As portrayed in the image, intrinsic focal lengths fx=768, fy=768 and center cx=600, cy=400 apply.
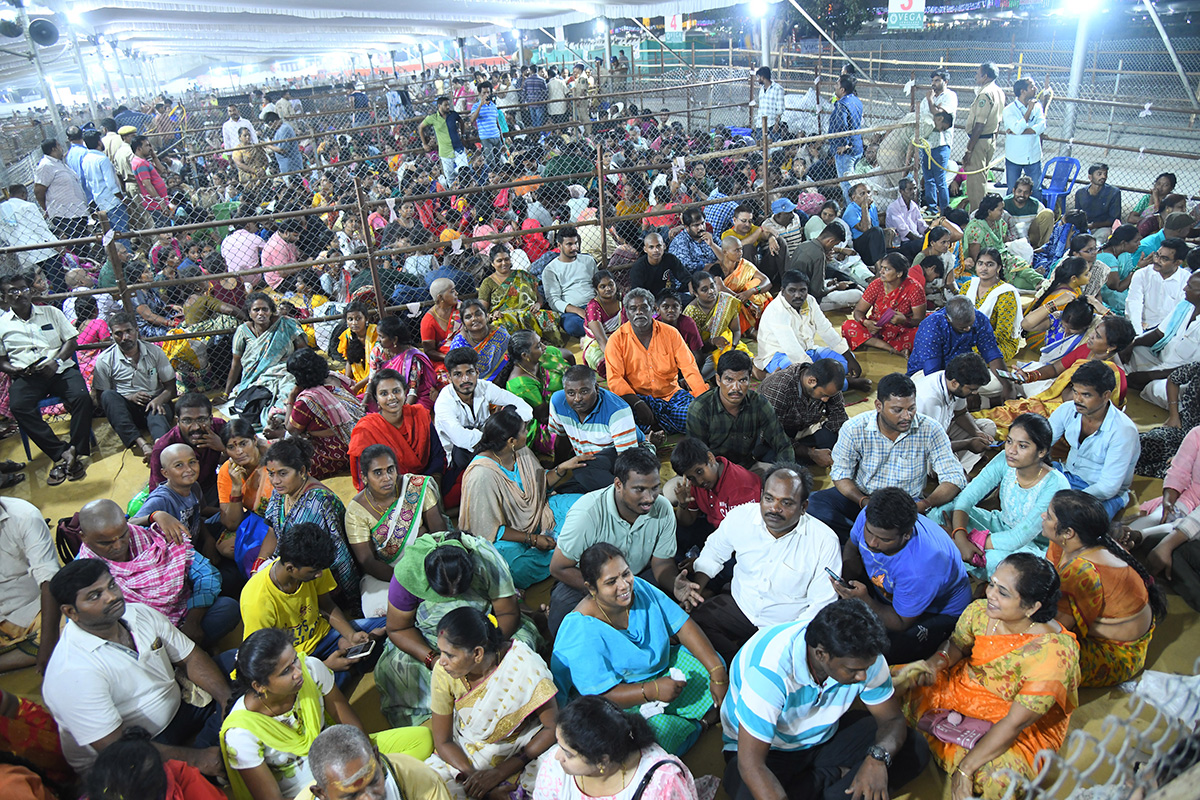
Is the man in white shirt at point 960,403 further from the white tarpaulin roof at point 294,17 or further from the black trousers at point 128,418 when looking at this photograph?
the white tarpaulin roof at point 294,17

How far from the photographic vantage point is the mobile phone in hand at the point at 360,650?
3.32 m

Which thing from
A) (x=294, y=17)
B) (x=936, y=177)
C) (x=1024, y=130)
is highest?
(x=294, y=17)

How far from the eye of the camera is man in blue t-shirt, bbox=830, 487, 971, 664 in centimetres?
314

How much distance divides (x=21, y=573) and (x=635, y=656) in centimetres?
313

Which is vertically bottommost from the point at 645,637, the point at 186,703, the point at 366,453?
the point at 186,703

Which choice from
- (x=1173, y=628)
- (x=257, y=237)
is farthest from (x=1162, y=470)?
(x=257, y=237)

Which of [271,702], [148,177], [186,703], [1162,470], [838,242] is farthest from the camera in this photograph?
[148,177]

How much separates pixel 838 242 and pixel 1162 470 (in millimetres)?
3608

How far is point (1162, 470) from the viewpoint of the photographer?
179 inches

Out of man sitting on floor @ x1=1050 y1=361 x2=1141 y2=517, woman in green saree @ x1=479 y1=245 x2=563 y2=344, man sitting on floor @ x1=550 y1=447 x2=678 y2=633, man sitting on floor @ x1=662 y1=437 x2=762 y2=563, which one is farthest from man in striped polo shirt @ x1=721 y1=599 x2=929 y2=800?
woman in green saree @ x1=479 y1=245 x2=563 y2=344

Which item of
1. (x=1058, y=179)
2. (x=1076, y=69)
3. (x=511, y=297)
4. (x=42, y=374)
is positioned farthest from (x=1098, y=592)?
(x=1076, y=69)

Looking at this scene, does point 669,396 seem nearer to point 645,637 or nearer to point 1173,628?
point 645,637

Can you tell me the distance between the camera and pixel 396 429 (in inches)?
178

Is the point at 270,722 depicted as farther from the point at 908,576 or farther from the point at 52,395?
the point at 52,395
